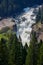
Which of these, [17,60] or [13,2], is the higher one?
[13,2]

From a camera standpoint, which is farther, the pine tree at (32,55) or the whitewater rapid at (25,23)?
the whitewater rapid at (25,23)

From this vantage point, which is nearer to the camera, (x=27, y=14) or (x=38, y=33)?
(x=38, y=33)

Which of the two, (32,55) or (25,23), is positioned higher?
(25,23)

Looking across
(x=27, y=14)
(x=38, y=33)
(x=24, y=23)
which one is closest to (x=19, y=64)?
(x=38, y=33)

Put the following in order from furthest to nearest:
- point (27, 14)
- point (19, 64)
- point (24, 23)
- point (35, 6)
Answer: point (35, 6) < point (27, 14) < point (24, 23) < point (19, 64)

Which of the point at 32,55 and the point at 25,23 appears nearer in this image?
the point at 32,55

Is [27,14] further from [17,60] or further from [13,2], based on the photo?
[17,60]

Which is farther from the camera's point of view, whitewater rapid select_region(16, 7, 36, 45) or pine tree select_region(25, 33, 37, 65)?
whitewater rapid select_region(16, 7, 36, 45)

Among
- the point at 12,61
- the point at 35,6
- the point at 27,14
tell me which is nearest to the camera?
the point at 12,61
